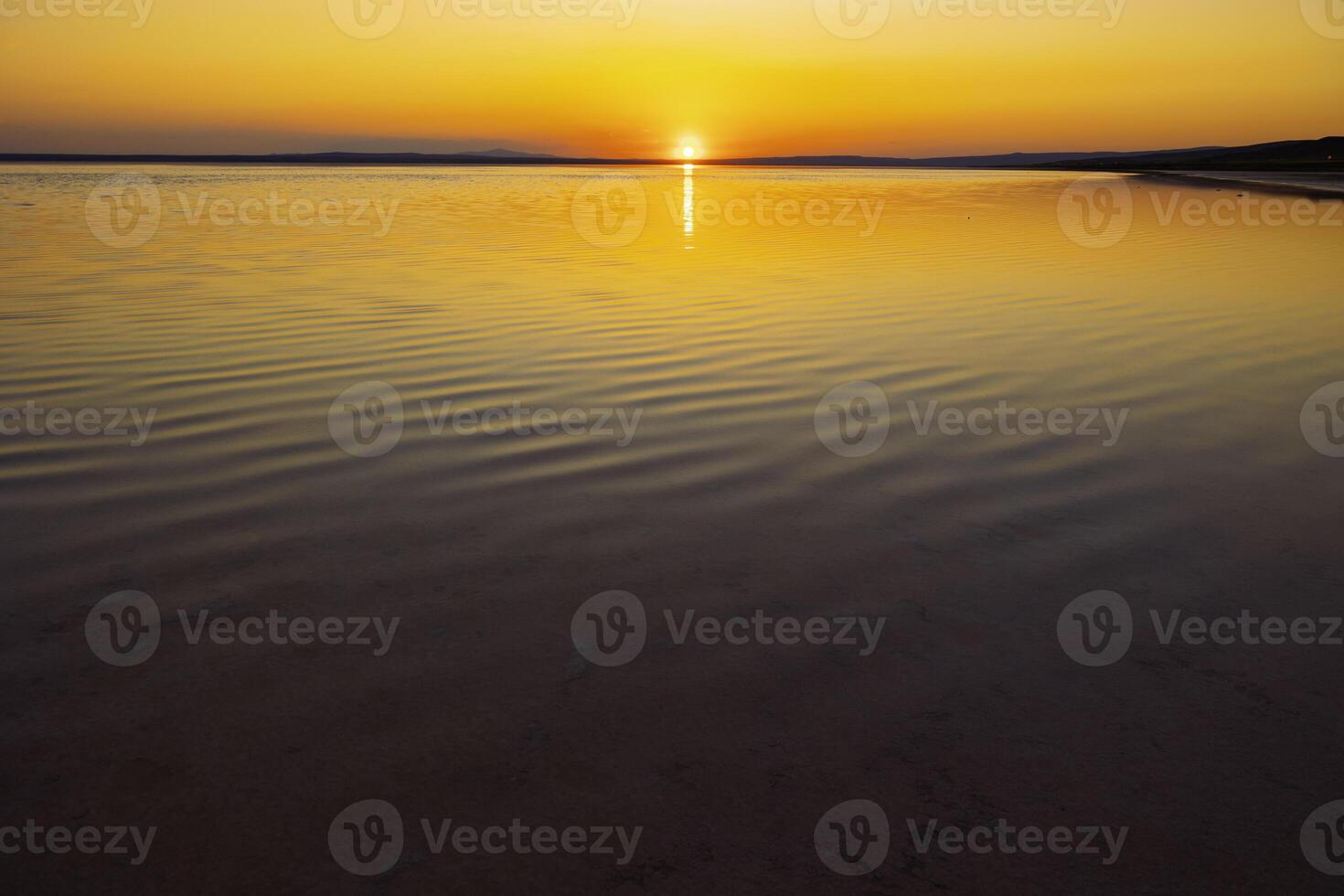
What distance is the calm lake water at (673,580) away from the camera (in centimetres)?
260

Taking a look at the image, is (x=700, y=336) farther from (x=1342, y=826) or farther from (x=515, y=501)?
(x=1342, y=826)

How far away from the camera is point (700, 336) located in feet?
29.6

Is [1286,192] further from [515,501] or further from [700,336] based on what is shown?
[515,501]

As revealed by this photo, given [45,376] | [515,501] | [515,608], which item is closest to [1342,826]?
[515,608]

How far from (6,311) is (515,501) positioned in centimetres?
856

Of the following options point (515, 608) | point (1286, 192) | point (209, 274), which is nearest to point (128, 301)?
point (209, 274)

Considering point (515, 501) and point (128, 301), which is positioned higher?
point (128, 301)

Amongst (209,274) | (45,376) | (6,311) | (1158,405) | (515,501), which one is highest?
(209,274)

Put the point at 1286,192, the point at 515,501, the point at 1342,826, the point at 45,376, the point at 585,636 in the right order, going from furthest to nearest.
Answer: the point at 1286,192, the point at 45,376, the point at 515,501, the point at 585,636, the point at 1342,826

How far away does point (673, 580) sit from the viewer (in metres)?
4.03

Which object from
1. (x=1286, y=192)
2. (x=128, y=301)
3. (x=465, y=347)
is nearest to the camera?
(x=465, y=347)

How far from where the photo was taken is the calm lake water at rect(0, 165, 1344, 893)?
2.60 meters

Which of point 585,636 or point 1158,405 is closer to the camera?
point 585,636

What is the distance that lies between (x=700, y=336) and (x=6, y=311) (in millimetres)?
7754
